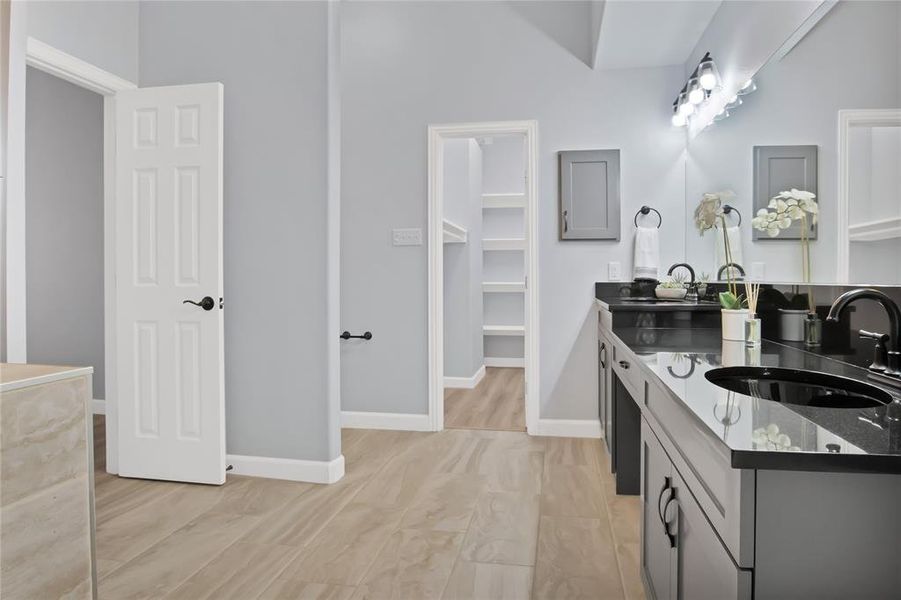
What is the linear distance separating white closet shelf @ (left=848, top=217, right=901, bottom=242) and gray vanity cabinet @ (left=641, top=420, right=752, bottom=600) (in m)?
0.77

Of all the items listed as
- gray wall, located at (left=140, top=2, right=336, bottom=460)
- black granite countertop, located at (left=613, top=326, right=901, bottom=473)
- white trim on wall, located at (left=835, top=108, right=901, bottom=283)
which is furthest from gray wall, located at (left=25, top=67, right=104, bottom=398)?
white trim on wall, located at (left=835, top=108, right=901, bottom=283)

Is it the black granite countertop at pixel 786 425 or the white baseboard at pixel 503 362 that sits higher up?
the black granite countertop at pixel 786 425

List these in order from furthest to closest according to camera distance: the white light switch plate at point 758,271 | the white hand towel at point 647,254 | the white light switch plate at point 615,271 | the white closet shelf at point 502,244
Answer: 1. the white closet shelf at point 502,244
2. the white light switch plate at point 615,271
3. the white hand towel at point 647,254
4. the white light switch plate at point 758,271

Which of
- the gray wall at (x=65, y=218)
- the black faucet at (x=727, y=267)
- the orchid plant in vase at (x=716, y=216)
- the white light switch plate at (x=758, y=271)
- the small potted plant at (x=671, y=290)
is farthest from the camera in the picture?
the gray wall at (x=65, y=218)

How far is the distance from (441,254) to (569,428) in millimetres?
1473

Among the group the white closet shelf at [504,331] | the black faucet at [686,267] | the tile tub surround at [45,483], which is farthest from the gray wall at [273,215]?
the white closet shelf at [504,331]

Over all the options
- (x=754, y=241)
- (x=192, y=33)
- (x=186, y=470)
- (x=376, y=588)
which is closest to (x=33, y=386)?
(x=376, y=588)

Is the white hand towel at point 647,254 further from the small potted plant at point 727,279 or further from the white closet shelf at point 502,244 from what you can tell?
the white closet shelf at point 502,244

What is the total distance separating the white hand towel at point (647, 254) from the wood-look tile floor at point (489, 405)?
1.37 m

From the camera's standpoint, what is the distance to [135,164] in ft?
9.29

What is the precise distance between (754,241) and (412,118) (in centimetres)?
239

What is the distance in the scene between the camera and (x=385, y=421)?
3828 millimetres

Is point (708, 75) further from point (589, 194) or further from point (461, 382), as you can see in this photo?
point (461, 382)

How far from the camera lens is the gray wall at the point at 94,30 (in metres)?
2.44
